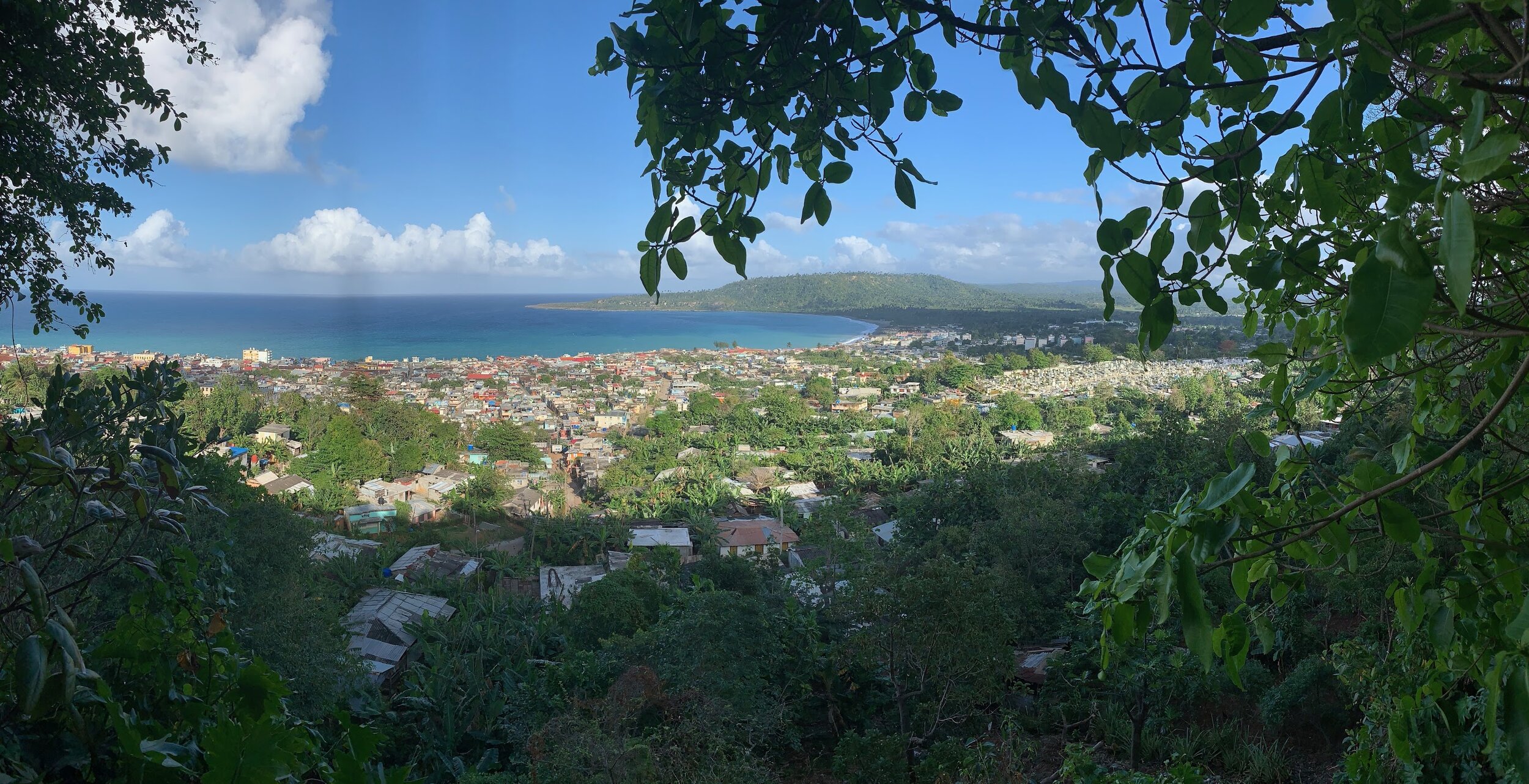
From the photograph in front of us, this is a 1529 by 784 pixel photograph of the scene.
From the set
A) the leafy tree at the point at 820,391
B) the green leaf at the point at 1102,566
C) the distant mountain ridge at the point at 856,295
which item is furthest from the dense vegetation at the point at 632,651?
the distant mountain ridge at the point at 856,295

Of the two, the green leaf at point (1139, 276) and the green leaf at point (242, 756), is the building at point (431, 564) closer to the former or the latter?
the green leaf at point (242, 756)

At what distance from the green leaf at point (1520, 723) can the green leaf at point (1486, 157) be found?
31cm

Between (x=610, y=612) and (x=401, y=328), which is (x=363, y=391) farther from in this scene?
(x=401, y=328)

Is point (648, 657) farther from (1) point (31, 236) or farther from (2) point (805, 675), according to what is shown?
(1) point (31, 236)

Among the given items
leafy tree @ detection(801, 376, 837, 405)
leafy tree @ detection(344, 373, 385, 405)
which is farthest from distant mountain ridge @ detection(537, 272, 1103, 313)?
leafy tree @ detection(344, 373, 385, 405)

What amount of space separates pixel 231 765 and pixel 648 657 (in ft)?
13.9

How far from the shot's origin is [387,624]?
24.2 feet

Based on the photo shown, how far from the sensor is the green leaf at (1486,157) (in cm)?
32

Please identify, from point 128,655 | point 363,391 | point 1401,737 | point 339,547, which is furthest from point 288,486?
point 1401,737

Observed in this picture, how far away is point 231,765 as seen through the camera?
2.19ft

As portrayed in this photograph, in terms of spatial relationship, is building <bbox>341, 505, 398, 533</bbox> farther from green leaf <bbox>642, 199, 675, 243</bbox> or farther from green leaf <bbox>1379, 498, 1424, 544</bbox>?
green leaf <bbox>1379, 498, 1424, 544</bbox>

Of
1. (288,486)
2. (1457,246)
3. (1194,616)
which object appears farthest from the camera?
(288,486)

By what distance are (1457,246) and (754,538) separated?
1084 centimetres

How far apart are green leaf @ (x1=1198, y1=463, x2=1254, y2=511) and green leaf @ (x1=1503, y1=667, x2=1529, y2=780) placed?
186 millimetres
